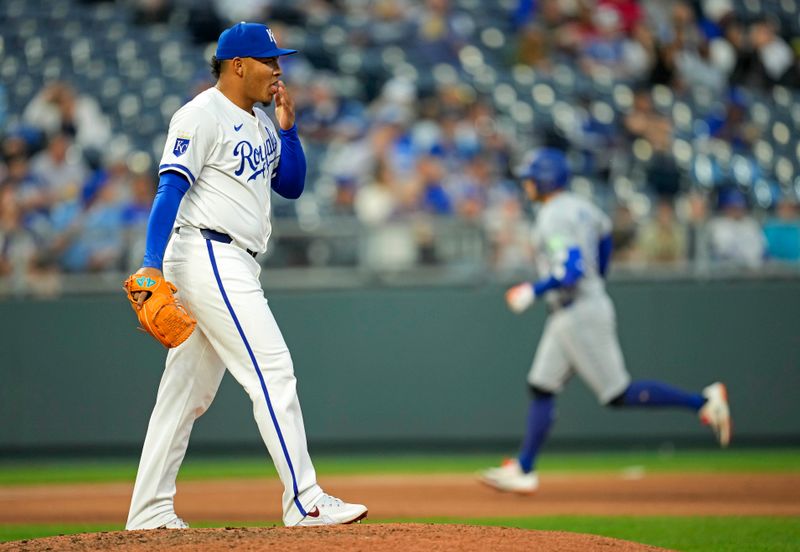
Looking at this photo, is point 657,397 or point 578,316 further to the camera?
point 578,316

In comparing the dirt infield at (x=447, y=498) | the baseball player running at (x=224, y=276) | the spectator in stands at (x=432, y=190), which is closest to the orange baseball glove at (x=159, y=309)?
the baseball player running at (x=224, y=276)

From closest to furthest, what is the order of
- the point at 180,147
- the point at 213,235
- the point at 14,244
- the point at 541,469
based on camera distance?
the point at 180,147 → the point at 213,235 → the point at 541,469 → the point at 14,244

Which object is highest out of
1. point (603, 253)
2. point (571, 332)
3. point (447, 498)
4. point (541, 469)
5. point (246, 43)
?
point (246, 43)

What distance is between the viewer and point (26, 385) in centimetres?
1112

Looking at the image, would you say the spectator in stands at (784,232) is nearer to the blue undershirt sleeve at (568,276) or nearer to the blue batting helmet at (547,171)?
the blue batting helmet at (547,171)

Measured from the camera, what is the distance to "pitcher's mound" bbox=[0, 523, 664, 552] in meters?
4.15

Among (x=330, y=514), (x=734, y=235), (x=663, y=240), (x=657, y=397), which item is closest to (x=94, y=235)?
(x=663, y=240)

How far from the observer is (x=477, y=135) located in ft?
40.6

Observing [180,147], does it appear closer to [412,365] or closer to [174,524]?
[174,524]

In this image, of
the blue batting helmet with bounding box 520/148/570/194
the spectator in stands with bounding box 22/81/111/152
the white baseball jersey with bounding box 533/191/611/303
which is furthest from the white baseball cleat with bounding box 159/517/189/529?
the spectator in stands with bounding box 22/81/111/152

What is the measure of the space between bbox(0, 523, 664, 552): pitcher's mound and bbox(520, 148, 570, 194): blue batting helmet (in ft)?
12.7

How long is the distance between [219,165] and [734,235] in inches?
269

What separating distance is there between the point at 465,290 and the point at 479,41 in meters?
4.00

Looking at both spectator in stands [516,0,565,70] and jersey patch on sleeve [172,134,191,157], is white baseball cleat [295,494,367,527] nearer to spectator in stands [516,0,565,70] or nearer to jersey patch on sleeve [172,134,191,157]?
jersey patch on sleeve [172,134,191,157]
